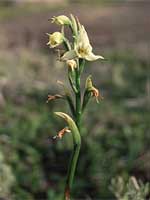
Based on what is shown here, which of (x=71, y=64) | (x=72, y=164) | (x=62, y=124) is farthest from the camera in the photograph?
(x=62, y=124)

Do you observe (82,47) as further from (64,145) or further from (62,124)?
(62,124)

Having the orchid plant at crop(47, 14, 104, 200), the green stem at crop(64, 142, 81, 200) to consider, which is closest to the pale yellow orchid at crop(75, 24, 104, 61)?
the orchid plant at crop(47, 14, 104, 200)

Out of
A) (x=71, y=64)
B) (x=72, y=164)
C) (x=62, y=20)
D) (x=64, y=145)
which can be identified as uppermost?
(x=62, y=20)

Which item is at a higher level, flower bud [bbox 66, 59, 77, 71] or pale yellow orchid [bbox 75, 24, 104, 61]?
pale yellow orchid [bbox 75, 24, 104, 61]

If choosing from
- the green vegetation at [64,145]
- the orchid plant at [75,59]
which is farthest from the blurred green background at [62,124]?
the orchid plant at [75,59]

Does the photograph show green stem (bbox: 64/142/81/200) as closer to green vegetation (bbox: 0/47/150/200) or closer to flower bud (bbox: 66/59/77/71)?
flower bud (bbox: 66/59/77/71)

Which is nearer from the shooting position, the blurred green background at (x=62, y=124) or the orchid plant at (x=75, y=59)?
the orchid plant at (x=75, y=59)

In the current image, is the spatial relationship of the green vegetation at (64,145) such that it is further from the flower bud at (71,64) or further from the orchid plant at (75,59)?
the flower bud at (71,64)

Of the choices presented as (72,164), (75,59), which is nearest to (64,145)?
(72,164)
